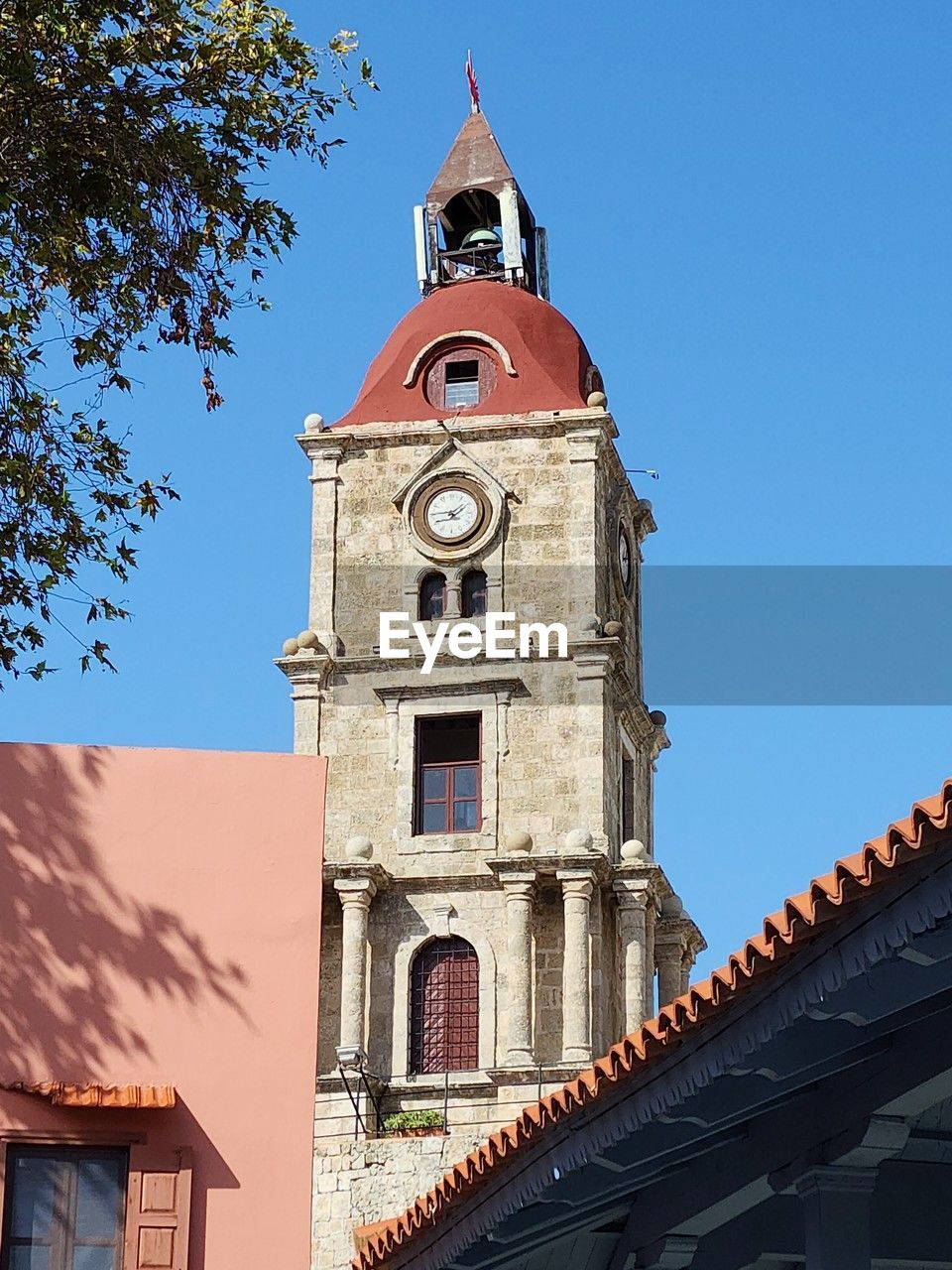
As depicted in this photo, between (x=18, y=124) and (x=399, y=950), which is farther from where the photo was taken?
(x=399, y=950)

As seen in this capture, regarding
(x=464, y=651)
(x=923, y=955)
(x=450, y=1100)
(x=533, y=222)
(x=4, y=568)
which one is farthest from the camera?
(x=533, y=222)

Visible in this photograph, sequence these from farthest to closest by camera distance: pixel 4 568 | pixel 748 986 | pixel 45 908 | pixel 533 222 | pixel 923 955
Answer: pixel 533 222
pixel 45 908
pixel 4 568
pixel 748 986
pixel 923 955

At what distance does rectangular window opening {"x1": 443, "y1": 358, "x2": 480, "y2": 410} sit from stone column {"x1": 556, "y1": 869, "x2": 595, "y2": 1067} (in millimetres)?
9188

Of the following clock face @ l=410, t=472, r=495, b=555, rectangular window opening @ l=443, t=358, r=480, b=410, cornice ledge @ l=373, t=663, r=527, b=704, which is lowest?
cornice ledge @ l=373, t=663, r=527, b=704

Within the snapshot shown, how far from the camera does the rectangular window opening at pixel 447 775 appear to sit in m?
37.0

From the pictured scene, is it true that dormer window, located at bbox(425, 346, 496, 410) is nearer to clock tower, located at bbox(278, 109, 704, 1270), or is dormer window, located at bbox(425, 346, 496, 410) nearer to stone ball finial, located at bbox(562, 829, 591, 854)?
clock tower, located at bbox(278, 109, 704, 1270)

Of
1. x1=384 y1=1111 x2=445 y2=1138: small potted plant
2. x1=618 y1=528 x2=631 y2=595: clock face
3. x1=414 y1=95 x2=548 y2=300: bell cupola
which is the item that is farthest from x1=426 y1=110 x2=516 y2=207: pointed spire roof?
x1=384 y1=1111 x2=445 y2=1138: small potted plant

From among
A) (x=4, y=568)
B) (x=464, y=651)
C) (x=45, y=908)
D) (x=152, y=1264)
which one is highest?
(x=464, y=651)

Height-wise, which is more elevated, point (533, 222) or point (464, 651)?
point (533, 222)

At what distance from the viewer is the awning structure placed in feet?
48.1

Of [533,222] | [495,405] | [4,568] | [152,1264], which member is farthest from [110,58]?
[533,222]

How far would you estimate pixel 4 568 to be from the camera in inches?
553

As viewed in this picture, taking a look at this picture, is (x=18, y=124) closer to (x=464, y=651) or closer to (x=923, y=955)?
(x=923, y=955)

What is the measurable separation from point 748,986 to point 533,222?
38.8 m
